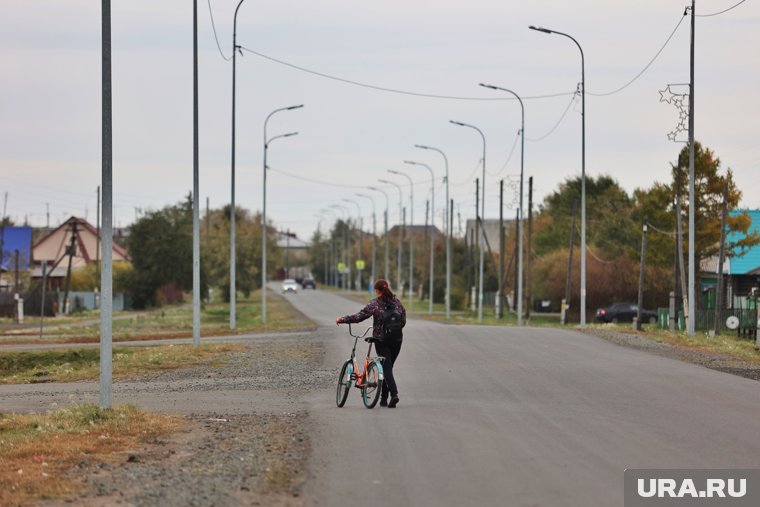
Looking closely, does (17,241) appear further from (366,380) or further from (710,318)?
(366,380)

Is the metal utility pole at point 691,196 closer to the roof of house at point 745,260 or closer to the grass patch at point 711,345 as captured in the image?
the grass patch at point 711,345

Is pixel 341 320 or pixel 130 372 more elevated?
pixel 341 320

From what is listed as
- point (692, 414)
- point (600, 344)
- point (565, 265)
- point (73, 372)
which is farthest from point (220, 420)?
point (565, 265)

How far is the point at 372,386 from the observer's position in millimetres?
16422

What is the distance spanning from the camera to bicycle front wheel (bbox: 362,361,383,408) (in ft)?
53.4

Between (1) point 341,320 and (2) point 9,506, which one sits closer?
(2) point 9,506

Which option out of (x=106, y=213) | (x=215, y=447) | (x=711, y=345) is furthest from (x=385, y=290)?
(x=711, y=345)

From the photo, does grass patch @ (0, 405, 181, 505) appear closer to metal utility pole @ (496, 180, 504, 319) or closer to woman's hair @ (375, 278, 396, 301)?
woman's hair @ (375, 278, 396, 301)

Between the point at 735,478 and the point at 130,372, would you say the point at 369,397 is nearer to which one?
the point at 735,478

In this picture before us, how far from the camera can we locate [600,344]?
31953 millimetres

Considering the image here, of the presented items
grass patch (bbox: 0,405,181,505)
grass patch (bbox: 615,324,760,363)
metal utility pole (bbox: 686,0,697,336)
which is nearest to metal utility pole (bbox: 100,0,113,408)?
grass patch (bbox: 0,405,181,505)

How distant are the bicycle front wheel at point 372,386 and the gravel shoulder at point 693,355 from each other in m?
8.23

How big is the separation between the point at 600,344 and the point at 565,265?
A: 1808 inches

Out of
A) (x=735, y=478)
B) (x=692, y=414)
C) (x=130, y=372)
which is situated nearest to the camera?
(x=735, y=478)
